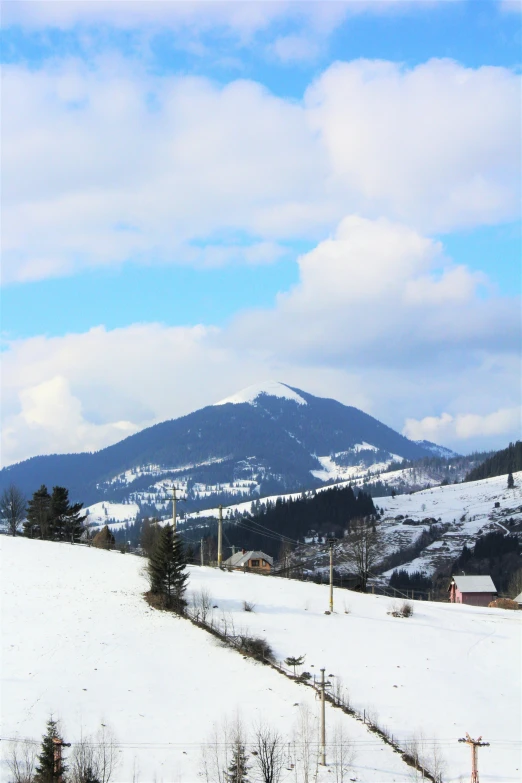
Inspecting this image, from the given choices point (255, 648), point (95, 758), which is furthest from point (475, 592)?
point (95, 758)

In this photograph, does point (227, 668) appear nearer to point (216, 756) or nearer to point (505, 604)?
point (216, 756)

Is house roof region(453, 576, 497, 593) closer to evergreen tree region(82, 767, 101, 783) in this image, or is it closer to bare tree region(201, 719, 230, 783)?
bare tree region(201, 719, 230, 783)

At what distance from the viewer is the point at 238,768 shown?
38250mm

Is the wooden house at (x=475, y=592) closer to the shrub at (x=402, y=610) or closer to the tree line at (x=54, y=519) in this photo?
the shrub at (x=402, y=610)

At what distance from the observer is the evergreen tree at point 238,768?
3806cm

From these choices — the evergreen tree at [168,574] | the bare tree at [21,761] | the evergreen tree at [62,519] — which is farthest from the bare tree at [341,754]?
the evergreen tree at [62,519]

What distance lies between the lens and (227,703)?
48.6 m

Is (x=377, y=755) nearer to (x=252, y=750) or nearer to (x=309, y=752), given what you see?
(x=309, y=752)

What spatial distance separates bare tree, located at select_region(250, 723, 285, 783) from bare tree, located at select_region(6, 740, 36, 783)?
10860mm

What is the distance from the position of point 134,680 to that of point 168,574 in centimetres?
1567

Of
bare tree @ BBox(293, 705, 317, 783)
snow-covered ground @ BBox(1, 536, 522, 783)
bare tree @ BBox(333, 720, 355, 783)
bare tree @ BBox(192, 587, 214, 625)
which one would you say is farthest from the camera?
bare tree @ BBox(192, 587, 214, 625)

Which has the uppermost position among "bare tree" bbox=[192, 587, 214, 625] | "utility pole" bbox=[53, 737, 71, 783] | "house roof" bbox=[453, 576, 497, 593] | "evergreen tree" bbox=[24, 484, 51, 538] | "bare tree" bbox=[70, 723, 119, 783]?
"evergreen tree" bbox=[24, 484, 51, 538]

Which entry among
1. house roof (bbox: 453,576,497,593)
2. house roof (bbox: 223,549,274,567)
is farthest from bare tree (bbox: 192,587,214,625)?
house roof (bbox: 223,549,274,567)

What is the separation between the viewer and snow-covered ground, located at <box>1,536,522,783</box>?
44.1 metres
